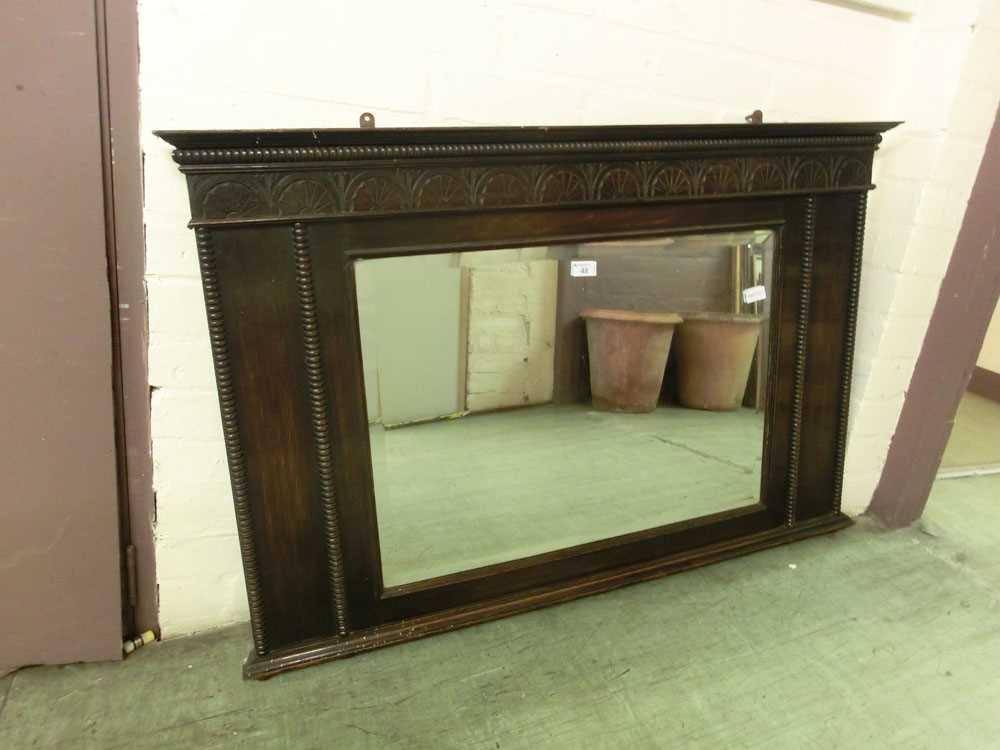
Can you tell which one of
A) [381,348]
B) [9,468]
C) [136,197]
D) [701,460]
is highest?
[136,197]

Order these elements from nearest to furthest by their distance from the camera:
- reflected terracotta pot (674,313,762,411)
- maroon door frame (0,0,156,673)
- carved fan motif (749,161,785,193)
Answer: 1. maroon door frame (0,0,156,673)
2. carved fan motif (749,161,785,193)
3. reflected terracotta pot (674,313,762,411)

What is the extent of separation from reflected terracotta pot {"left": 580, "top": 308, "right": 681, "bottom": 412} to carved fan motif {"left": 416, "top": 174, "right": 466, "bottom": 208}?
13.9 inches

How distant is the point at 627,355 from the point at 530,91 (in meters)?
0.55

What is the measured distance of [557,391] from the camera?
128 cm

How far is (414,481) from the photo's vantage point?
1227mm

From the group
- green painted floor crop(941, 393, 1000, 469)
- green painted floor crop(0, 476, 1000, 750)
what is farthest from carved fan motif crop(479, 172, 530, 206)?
green painted floor crop(941, 393, 1000, 469)

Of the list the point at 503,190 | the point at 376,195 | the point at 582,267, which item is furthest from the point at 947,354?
the point at 376,195

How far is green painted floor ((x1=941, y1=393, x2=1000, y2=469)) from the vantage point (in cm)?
221

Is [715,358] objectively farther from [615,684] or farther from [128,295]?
[128,295]

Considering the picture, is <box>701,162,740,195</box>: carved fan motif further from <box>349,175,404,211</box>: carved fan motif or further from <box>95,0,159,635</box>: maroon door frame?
<box>95,0,159,635</box>: maroon door frame

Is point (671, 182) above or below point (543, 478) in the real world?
above

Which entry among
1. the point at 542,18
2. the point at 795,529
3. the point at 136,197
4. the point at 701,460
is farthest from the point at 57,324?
the point at 795,529

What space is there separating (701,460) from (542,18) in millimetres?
987

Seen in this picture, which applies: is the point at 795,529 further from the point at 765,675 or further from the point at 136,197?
the point at 136,197
